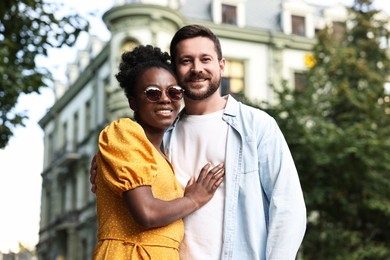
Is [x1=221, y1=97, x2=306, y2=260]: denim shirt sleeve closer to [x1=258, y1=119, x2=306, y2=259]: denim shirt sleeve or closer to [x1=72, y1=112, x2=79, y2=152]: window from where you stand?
[x1=258, y1=119, x2=306, y2=259]: denim shirt sleeve

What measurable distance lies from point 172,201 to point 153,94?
1.84ft

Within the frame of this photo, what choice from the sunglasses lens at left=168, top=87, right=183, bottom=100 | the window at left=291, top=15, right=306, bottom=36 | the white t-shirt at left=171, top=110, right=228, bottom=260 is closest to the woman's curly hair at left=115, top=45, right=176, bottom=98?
the sunglasses lens at left=168, top=87, right=183, bottom=100

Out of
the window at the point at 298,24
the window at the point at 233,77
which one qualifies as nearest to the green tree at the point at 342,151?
the window at the point at 233,77

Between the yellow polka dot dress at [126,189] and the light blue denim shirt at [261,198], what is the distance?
34 cm

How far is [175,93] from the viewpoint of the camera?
3748 millimetres

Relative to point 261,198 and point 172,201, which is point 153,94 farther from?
point 261,198

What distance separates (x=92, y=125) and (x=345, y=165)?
1550cm

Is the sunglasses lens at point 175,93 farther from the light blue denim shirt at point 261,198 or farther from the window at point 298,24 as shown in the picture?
the window at point 298,24

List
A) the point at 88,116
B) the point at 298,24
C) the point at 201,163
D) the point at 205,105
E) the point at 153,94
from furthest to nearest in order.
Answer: the point at 88,116
the point at 298,24
the point at 205,105
the point at 201,163
the point at 153,94

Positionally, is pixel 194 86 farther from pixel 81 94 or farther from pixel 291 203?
pixel 81 94

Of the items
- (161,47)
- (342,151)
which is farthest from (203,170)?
(161,47)

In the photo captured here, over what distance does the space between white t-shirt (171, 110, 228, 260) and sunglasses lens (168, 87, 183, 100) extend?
0.34m

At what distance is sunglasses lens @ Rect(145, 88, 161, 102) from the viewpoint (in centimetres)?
367

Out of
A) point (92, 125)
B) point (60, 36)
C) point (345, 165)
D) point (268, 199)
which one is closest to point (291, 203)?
point (268, 199)
